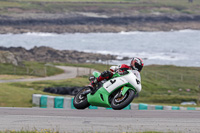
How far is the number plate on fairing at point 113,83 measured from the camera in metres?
12.3

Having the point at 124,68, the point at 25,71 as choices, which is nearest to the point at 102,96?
the point at 124,68

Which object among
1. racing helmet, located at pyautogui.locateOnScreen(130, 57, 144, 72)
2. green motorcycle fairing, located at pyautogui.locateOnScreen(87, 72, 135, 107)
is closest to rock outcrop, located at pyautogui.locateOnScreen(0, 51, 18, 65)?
green motorcycle fairing, located at pyautogui.locateOnScreen(87, 72, 135, 107)

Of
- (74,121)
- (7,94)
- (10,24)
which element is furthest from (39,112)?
(10,24)

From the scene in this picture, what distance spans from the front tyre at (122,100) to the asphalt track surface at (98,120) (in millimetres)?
699

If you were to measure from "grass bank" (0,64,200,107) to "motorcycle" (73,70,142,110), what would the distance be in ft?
29.8

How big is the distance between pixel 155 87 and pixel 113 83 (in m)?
34.0

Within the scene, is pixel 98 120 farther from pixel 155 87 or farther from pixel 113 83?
pixel 155 87

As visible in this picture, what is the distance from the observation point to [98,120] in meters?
13.6

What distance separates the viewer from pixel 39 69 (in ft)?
178

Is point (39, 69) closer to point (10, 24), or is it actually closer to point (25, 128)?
point (25, 128)

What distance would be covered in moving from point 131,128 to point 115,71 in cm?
200

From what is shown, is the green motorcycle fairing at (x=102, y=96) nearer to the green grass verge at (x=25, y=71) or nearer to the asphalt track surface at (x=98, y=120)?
the asphalt track surface at (x=98, y=120)

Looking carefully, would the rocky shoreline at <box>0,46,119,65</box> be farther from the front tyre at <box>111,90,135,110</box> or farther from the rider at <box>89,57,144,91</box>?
the front tyre at <box>111,90,135,110</box>

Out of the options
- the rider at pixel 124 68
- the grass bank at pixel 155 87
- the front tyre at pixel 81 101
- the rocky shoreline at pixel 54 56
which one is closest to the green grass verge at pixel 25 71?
the grass bank at pixel 155 87
